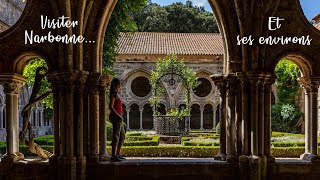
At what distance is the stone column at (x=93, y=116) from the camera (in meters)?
5.38

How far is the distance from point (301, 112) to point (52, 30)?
20.8 metres

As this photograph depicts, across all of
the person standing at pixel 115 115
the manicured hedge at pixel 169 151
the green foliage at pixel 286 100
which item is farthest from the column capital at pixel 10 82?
the green foliage at pixel 286 100

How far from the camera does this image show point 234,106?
18.1 feet

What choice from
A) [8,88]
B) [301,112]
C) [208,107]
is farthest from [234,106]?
[208,107]

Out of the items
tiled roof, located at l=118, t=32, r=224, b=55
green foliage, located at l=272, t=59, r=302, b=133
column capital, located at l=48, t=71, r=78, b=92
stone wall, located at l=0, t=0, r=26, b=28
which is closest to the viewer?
column capital, located at l=48, t=71, r=78, b=92

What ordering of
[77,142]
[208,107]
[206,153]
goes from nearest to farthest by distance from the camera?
[77,142] → [206,153] → [208,107]

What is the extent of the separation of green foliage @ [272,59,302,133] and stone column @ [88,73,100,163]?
18.4 metres

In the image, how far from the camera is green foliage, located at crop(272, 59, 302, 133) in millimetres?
22219

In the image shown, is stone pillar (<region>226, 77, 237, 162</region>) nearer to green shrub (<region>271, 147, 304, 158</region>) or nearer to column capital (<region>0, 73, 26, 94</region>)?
column capital (<region>0, 73, 26, 94</region>)

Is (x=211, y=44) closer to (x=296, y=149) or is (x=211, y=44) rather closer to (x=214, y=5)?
(x=296, y=149)

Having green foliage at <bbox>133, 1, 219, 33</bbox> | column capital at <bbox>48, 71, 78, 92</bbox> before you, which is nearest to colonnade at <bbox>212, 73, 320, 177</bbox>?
column capital at <bbox>48, 71, 78, 92</bbox>

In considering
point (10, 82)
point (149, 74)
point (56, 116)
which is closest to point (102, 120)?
point (56, 116)

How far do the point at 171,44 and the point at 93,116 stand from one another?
72.4 ft

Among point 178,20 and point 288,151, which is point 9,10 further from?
point 178,20
